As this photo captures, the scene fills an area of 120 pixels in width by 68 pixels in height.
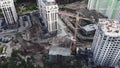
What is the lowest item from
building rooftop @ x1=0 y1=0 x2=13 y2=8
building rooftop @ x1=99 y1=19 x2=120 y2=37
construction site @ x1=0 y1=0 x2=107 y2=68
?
construction site @ x1=0 y1=0 x2=107 y2=68

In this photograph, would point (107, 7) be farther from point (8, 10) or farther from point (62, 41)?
point (8, 10)

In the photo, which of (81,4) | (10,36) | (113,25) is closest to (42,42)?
(10,36)

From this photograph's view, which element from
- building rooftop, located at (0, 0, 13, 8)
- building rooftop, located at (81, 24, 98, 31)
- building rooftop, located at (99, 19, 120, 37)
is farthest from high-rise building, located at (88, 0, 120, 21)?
building rooftop, located at (0, 0, 13, 8)

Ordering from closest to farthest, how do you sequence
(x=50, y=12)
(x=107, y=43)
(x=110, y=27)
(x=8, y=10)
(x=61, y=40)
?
(x=107, y=43) → (x=110, y=27) → (x=50, y=12) → (x=8, y=10) → (x=61, y=40)

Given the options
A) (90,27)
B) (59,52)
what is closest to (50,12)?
(59,52)

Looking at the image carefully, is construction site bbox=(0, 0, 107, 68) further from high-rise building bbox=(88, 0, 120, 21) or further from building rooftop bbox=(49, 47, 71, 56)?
high-rise building bbox=(88, 0, 120, 21)
